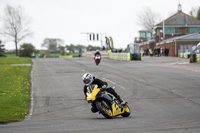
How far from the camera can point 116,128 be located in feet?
26.2

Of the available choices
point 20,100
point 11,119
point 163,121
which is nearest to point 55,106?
point 20,100

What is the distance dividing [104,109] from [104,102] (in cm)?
21

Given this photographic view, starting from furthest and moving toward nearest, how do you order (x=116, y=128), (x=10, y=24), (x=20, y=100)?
(x=10, y=24), (x=20, y=100), (x=116, y=128)

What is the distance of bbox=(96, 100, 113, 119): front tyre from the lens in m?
9.80

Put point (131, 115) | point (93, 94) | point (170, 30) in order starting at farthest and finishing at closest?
point (170, 30), point (131, 115), point (93, 94)

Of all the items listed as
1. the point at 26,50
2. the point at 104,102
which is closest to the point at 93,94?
the point at 104,102

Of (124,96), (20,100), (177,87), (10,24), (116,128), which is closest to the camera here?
(116,128)

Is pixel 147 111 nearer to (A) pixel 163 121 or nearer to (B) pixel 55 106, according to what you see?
(A) pixel 163 121

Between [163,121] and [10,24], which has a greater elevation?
[10,24]

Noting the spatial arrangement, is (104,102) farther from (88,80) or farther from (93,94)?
(88,80)

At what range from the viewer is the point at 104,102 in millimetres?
9969

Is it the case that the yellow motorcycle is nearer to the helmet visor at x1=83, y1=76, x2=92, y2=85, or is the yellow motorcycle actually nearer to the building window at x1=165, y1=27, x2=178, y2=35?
A: the helmet visor at x1=83, y1=76, x2=92, y2=85

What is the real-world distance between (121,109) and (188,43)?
5786cm

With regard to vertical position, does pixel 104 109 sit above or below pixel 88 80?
below
